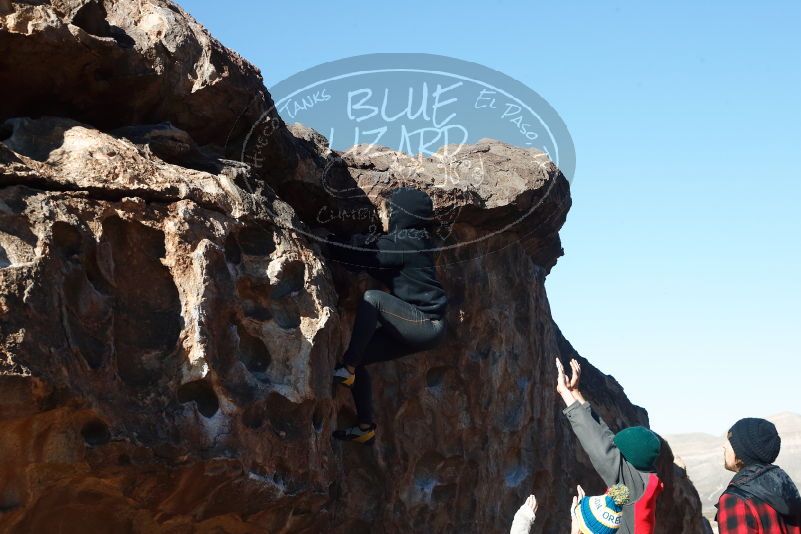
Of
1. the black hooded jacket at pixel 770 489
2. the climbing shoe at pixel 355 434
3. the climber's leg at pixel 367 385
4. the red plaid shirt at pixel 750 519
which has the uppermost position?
the climber's leg at pixel 367 385

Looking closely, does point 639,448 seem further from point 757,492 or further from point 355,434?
point 355,434

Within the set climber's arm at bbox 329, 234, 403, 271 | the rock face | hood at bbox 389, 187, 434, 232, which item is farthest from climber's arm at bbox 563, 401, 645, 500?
hood at bbox 389, 187, 434, 232

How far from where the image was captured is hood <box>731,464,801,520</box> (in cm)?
483

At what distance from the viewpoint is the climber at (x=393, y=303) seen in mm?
6695

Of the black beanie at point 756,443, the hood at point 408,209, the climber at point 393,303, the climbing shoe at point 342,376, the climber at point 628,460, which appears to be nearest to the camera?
the climber at point 628,460

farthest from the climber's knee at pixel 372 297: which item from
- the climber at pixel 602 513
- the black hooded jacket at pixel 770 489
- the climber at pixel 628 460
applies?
the black hooded jacket at pixel 770 489

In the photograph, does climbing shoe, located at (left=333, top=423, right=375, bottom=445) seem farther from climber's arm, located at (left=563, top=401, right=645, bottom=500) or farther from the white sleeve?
climber's arm, located at (left=563, top=401, right=645, bottom=500)

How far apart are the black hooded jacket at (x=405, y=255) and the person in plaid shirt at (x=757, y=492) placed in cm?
251

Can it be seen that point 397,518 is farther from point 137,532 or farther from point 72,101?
point 72,101

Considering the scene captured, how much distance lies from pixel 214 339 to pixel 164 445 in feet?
2.23

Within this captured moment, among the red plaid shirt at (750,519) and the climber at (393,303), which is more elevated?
the climber at (393,303)

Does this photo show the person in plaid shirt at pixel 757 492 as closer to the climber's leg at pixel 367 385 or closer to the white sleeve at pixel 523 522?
the white sleeve at pixel 523 522

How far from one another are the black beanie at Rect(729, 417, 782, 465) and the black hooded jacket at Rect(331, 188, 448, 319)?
2.52 metres

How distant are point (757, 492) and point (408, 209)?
3.27m
